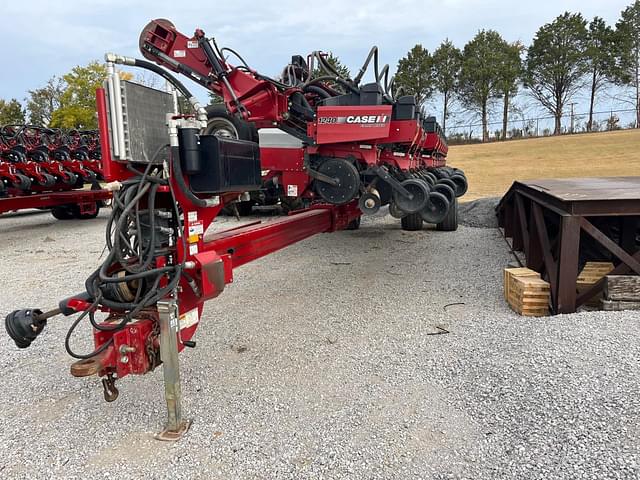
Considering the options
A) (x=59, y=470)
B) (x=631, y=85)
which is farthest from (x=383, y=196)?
(x=631, y=85)

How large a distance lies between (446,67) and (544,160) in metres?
20.5

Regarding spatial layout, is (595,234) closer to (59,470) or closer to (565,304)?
(565,304)

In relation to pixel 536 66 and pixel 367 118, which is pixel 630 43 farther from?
pixel 367 118

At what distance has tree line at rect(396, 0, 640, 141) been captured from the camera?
129 feet

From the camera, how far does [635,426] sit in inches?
94.0

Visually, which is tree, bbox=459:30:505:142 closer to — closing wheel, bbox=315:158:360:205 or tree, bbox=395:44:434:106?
tree, bbox=395:44:434:106

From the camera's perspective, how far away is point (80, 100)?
35.0 m

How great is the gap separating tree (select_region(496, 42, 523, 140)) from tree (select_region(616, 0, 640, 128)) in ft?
25.2

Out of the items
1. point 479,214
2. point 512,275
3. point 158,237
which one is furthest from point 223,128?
point 479,214

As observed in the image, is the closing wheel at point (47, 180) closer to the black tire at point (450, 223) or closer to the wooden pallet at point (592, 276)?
the black tire at point (450, 223)

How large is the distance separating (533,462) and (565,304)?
7.09 ft

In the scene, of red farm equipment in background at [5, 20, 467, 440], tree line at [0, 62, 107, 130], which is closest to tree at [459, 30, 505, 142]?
tree line at [0, 62, 107, 130]

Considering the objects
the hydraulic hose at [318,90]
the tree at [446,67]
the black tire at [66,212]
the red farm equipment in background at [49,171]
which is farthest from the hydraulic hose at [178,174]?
the tree at [446,67]

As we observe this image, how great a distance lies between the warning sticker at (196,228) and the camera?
2648 mm
